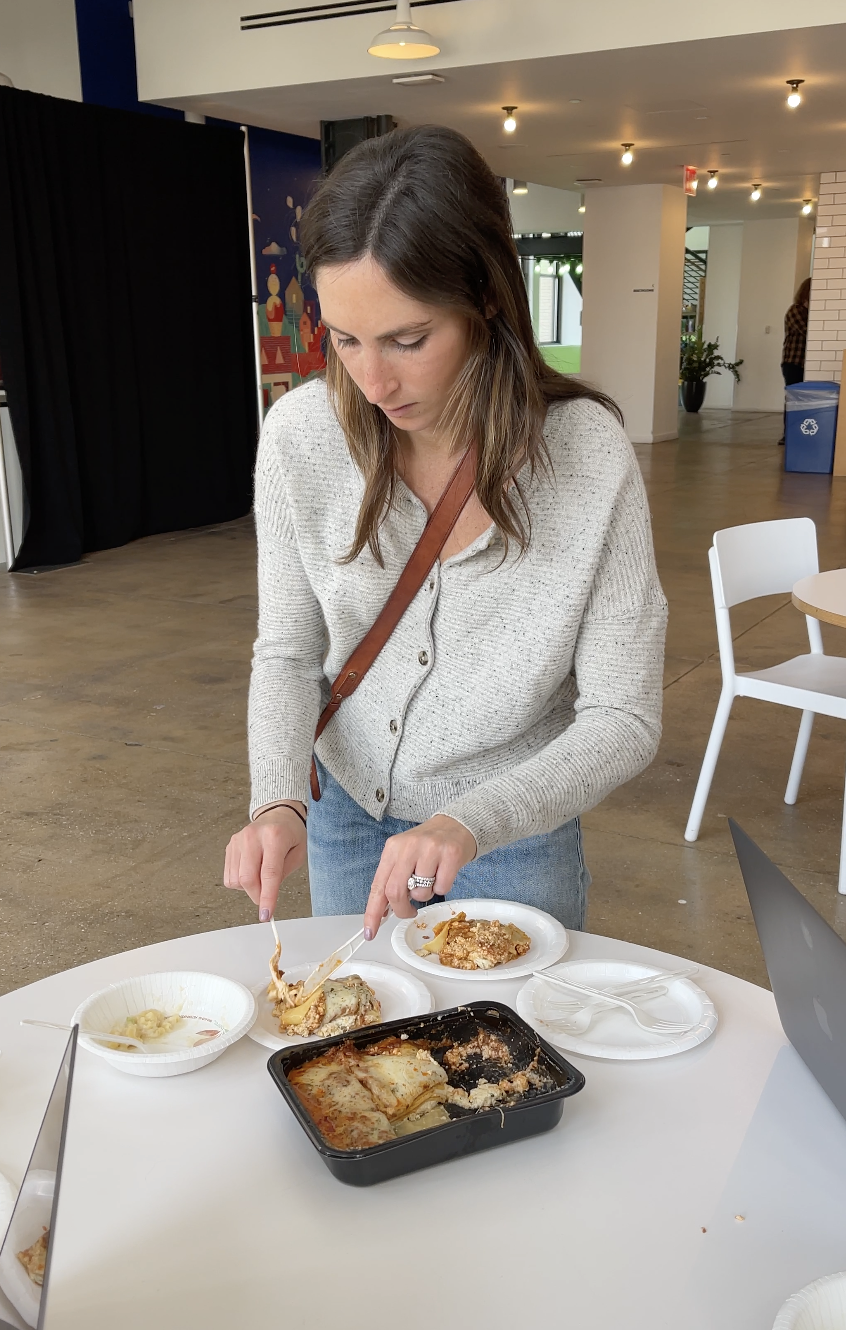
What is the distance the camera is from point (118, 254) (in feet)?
24.0

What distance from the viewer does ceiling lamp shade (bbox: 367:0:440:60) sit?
20.3 ft

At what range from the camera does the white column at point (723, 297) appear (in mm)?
18312

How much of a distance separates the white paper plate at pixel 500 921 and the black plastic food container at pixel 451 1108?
0.14 m

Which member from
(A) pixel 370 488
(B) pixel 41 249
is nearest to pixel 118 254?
(B) pixel 41 249

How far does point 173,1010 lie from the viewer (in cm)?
117

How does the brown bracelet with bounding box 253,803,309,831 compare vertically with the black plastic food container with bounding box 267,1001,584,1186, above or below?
above

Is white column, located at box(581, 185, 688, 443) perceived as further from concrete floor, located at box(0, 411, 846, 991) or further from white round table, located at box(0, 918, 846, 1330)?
white round table, located at box(0, 918, 846, 1330)

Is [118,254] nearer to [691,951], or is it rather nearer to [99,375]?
[99,375]

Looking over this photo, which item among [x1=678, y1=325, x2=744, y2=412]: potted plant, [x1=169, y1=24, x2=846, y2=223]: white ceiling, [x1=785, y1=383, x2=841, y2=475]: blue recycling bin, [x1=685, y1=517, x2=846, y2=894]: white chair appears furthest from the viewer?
[x1=678, y1=325, x2=744, y2=412]: potted plant

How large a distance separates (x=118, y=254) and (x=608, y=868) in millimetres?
5780

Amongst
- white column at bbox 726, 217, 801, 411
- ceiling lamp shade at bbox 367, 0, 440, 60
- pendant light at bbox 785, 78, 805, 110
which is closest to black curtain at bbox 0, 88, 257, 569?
ceiling lamp shade at bbox 367, 0, 440, 60

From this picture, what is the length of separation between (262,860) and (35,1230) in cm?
56

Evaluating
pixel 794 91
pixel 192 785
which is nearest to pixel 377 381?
pixel 192 785

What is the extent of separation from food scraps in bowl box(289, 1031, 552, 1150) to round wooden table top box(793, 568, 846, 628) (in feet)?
5.73
